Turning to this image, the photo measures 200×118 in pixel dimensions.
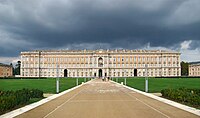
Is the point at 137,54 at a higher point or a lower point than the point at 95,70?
higher

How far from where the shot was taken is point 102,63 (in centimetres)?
14788

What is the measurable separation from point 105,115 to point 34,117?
10.2ft

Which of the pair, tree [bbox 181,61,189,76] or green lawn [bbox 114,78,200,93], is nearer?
green lawn [bbox 114,78,200,93]

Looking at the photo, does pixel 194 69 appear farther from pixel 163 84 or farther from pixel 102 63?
pixel 163 84

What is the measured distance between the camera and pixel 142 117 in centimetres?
1120

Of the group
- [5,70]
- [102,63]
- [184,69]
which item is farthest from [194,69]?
[5,70]

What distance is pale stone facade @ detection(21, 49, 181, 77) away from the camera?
148 metres

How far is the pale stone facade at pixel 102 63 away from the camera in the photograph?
148m

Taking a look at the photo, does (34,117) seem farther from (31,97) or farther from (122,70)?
(122,70)

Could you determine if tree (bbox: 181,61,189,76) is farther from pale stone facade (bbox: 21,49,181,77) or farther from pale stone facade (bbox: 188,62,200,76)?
pale stone facade (bbox: 21,49,181,77)

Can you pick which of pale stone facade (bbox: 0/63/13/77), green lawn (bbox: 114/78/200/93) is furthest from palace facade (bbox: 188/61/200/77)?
pale stone facade (bbox: 0/63/13/77)

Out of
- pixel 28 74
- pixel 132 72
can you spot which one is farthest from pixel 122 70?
pixel 28 74

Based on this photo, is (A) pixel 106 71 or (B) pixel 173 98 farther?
(A) pixel 106 71

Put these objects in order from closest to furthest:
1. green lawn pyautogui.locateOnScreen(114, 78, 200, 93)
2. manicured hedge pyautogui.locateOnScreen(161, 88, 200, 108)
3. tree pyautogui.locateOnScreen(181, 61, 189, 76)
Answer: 1. manicured hedge pyautogui.locateOnScreen(161, 88, 200, 108)
2. green lawn pyautogui.locateOnScreen(114, 78, 200, 93)
3. tree pyautogui.locateOnScreen(181, 61, 189, 76)
